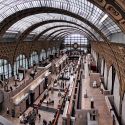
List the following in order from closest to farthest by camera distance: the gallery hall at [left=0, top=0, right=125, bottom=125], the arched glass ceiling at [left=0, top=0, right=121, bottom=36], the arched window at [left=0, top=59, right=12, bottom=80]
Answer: the gallery hall at [left=0, top=0, right=125, bottom=125], the arched glass ceiling at [left=0, top=0, right=121, bottom=36], the arched window at [left=0, top=59, right=12, bottom=80]

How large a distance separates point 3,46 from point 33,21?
24.1 ft

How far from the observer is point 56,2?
30.3 m

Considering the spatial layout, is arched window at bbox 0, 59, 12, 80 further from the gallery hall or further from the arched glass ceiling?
the arched glass ceiling

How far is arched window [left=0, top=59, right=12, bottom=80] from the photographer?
141 ft

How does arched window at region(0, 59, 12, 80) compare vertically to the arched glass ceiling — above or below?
below

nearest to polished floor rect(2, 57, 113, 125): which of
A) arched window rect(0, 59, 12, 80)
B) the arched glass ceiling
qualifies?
the arched glass ceiling

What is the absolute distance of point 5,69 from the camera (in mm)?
44281

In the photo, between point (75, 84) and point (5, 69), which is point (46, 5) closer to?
point (75, 84)

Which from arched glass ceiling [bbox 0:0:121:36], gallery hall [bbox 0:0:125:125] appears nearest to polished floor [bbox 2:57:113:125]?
gallery hall [bbox 0:0:125:125]

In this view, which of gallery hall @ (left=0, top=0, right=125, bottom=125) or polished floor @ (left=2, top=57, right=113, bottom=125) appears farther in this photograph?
polished floor @ (left=2, top=57, right=113, bottom=125)

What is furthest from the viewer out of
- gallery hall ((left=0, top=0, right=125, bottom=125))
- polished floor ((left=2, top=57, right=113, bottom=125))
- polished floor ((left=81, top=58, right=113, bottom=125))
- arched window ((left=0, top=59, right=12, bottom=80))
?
arched window ((left=0, top=59, right=12, bottom=80))

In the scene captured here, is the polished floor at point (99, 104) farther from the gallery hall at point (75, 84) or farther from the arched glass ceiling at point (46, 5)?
the arched glass ceiling at point (46, 5)

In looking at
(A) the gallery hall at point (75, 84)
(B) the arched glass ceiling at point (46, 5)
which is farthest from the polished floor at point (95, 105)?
(B) the arched glass ceiling at point (46, 5)

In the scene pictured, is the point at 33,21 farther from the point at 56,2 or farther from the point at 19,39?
the point at 56,2
